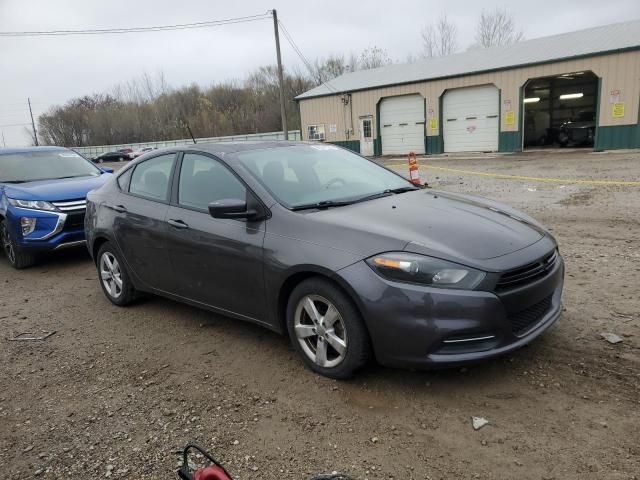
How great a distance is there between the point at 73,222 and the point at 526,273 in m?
6.15

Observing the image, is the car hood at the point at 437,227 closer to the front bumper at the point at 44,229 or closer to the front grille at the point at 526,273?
the front grille at the point at 526,273

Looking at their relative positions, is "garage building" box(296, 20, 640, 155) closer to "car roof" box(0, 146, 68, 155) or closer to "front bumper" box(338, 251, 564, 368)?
"car roof" box(0, 146, 68, 155)

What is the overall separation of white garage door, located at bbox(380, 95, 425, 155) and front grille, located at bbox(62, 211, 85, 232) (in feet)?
70.8

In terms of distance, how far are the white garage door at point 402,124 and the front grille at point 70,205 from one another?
21.5 metres

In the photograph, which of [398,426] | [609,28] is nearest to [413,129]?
[609,28]

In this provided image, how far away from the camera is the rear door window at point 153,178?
4.69 m

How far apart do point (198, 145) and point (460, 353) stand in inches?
113

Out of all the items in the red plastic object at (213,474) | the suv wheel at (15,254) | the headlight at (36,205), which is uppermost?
the headlight at (36,205)

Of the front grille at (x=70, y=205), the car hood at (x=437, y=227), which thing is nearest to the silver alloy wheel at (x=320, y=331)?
the car hood at (x=437, y=227)

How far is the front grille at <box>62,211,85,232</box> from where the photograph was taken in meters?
7.13

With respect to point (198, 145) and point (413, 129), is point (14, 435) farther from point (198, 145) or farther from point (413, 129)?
point (413, 129)

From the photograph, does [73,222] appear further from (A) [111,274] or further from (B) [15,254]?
(A) [111,274]

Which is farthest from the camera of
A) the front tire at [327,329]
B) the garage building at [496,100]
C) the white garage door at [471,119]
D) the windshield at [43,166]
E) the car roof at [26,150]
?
the white garage door at [471,119]

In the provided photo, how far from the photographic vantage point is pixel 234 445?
9.59ft
